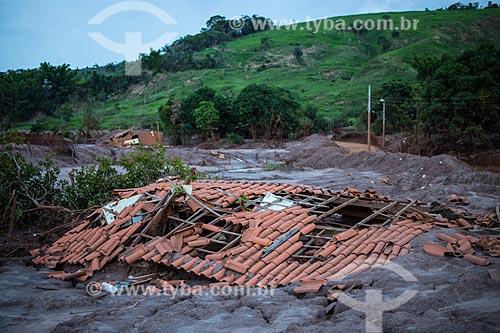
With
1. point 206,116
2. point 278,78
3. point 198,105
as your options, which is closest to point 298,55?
point 278,78

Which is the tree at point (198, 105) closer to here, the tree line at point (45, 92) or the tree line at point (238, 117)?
the tree line at point (238, 117)

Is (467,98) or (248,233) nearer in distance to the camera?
(248,233)

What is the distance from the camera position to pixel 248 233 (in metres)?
6.64

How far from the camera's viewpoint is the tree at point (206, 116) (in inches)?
1596

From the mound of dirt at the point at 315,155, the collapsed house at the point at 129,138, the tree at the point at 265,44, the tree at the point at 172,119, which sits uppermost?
the tree at the point at 265,44

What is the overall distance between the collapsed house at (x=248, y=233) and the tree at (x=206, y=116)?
32.3 m

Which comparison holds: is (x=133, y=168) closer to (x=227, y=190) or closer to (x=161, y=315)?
(x=227, y=190)

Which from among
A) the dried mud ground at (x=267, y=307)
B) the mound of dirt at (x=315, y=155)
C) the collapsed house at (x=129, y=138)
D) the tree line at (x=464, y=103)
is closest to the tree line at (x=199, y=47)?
the collapsed house at (x=129, y=138)

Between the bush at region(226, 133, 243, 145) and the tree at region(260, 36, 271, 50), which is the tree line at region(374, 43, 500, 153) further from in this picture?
the tree at region(260, 36, 271, 50)

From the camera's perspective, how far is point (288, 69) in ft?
236

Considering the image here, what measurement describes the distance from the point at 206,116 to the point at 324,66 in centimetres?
3732

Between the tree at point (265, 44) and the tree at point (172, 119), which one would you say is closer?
the tree at point (172, 119)

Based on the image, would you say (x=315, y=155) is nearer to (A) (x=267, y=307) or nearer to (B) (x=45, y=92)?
(A) (x=267, y=307)

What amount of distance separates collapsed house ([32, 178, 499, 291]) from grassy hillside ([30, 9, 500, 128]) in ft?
114
